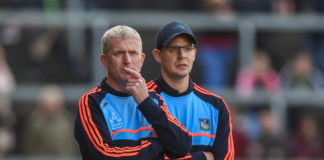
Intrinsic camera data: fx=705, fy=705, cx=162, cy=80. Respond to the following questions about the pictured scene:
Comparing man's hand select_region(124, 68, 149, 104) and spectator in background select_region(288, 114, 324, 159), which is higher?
man's hand select_region(124, 68, 149, 104)

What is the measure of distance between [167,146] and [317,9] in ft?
31.7

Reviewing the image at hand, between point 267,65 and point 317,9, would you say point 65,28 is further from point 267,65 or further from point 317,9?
point 317,9

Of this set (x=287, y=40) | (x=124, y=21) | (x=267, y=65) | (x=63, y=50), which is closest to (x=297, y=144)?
(x=267, y=65)

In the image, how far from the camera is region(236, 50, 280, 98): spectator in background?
40.4 ft

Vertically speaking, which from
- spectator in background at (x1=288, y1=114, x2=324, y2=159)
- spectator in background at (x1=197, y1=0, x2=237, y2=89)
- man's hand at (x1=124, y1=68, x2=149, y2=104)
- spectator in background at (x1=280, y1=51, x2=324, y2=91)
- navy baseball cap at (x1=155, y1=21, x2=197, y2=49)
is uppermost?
navy baseball cap at (x1=155, y1=21, x2=197, y2=49)

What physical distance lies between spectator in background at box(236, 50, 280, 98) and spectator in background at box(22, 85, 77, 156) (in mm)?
3085

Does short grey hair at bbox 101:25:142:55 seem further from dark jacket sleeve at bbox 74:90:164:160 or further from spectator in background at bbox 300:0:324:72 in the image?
spectator in background at bbox 300:0:324:72

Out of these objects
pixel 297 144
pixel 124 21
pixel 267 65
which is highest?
pixel 124 21

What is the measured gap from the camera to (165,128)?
4.61 m

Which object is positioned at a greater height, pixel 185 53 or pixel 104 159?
pixel 185 53

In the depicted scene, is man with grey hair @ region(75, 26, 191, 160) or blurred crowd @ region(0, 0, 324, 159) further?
blurred crowd @ region(0, 0, 324, 159)

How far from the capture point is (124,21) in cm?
1233

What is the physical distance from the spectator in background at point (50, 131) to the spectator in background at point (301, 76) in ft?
13.1

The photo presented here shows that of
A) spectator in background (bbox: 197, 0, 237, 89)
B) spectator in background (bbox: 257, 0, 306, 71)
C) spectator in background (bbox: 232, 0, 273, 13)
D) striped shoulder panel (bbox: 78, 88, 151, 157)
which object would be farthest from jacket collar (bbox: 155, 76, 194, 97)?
spectator in background (bbox: 232, 0, 273, 13)
